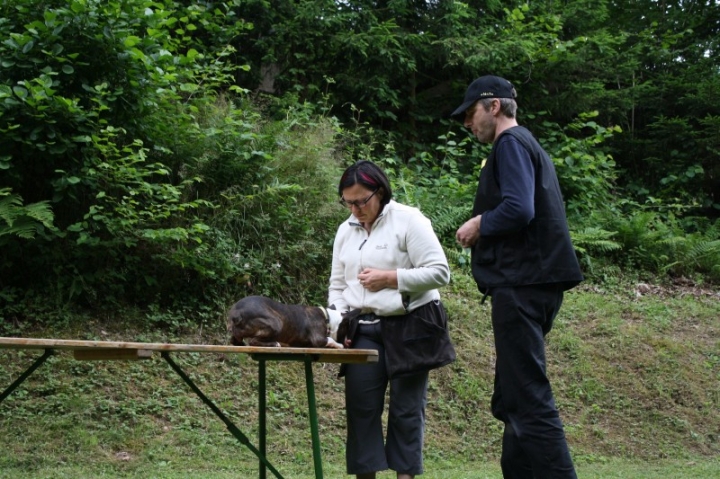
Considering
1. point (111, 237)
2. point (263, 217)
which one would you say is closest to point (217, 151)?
point (263, 217)

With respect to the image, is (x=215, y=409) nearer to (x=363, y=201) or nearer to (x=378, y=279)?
(x=378, y=279)

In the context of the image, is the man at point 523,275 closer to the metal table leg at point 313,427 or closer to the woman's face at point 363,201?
the woman's face at point 363,201

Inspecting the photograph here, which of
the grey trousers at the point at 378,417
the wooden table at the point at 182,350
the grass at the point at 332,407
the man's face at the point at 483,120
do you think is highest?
the man's face at the point at 483,120

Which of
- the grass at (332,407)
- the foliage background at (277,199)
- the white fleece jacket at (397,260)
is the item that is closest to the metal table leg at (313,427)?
the white fleece jacket at (397,260)

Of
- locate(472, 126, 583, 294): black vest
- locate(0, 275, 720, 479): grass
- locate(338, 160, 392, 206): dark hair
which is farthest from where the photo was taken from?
locate(0, 275, 720, 479): grass

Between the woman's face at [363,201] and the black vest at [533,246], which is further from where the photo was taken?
the woman's face at [363,201]

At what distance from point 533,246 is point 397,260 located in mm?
721

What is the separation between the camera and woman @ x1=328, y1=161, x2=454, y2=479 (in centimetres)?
418

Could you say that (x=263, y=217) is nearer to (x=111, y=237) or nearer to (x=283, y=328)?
(x=111, y=237)

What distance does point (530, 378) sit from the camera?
388 cm

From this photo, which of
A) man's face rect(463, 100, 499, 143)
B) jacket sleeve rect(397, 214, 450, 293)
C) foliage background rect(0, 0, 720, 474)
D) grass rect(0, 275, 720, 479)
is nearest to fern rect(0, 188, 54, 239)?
foliage background rect(0, 0, 720, 474)

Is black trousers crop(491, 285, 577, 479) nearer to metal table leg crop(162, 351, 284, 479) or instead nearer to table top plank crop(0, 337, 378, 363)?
table top plank crop(0, 337, 378, 363)

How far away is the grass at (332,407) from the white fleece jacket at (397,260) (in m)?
2.44

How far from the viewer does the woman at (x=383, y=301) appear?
4184 mm
